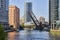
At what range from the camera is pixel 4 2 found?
5241 inches

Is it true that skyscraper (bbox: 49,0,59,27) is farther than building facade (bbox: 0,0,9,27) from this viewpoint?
Yes

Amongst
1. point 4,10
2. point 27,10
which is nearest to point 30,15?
point 27,10

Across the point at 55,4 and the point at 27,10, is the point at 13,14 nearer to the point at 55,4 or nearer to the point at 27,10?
the point at 27,10

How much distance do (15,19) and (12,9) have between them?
12176 mm

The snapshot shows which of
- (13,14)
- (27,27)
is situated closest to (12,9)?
(13,14)

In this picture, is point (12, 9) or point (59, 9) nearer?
point (59, 9)

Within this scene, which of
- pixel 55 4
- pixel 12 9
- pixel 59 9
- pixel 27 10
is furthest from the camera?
pixel 12 9

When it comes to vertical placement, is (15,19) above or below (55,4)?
below

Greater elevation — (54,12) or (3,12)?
(3,12)

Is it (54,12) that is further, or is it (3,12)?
(54,12)

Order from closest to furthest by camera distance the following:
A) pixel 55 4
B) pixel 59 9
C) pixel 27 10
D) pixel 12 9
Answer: pixel 59 9
pixel 55 4
pixel 27 10
pixel 12 9

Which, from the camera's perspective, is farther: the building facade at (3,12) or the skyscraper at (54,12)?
the skyscraper at (54,12)

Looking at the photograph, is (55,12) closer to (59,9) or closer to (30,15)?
(59,9)

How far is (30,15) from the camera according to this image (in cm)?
13988
